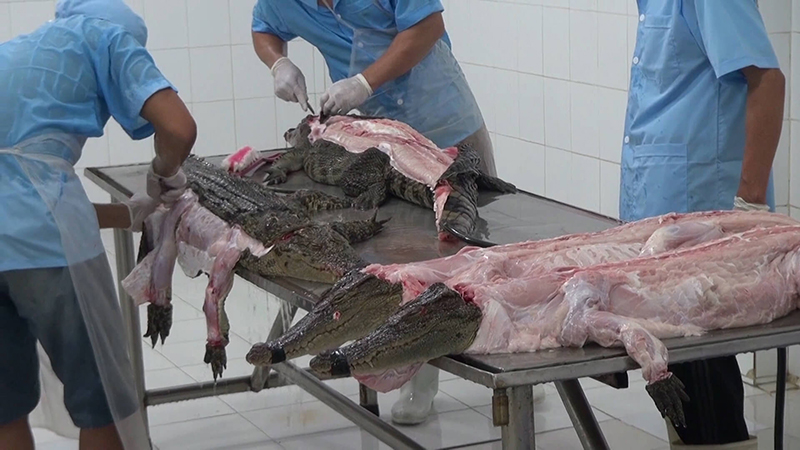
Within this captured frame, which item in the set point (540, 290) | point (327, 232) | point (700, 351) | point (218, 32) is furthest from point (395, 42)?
point (218, 32)

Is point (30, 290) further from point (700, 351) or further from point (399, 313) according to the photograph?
point (700, 351)

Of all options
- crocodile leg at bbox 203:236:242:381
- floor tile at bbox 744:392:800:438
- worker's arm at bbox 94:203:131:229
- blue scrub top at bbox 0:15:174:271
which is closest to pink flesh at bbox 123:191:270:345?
crocodile leg at bbox 203:236:242:381

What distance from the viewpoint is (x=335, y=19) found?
13.7 feet

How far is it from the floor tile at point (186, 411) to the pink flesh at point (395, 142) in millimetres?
1367

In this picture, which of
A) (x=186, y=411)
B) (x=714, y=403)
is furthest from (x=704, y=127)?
(x=186, y=411)

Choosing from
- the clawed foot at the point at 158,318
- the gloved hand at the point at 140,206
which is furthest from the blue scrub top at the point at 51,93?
the clawed foot at the point at 158,318

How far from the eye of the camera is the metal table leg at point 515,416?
79.7 inches

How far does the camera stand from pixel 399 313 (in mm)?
2141

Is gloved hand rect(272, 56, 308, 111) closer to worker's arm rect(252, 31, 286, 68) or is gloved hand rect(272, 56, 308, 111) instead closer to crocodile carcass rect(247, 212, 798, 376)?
worker's arm rect(252, 31, 286, 68)

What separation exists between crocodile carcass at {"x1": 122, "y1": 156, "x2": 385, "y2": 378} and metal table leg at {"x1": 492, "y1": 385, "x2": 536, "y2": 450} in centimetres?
67

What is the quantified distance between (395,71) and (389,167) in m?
0.69

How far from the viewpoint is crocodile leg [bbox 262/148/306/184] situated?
3.75 meters

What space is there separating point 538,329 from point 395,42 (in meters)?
2.09

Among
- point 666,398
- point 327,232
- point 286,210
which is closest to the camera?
point 666,398
